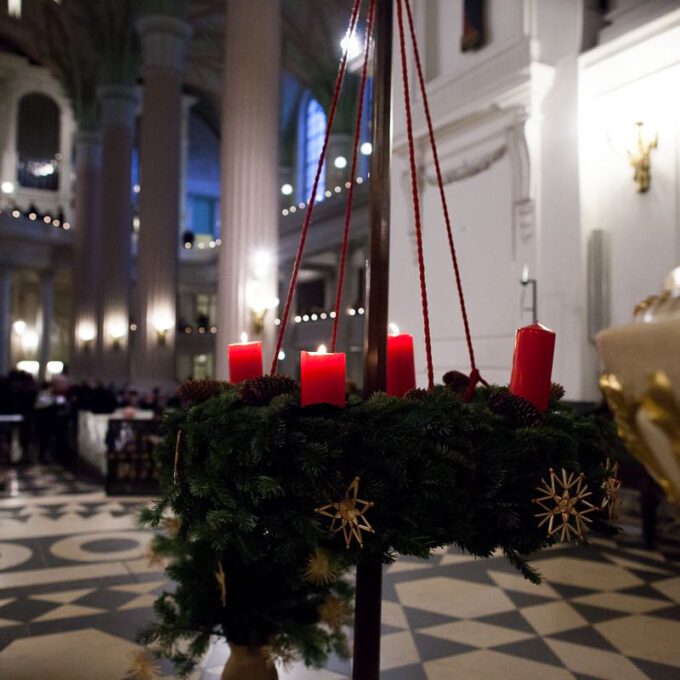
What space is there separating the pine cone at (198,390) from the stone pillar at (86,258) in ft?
63.9

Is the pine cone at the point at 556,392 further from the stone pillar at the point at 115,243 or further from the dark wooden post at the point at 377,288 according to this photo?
the stone pillar at the point at 115,243

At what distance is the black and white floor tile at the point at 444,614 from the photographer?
3.01 metres

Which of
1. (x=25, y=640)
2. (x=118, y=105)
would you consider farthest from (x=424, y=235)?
(x=118, y=105)

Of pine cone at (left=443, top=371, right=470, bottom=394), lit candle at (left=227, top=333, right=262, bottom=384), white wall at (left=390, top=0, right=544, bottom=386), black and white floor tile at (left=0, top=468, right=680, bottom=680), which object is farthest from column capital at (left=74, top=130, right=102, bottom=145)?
pine cone at (left=443, top=371, right=470, bottom=394)

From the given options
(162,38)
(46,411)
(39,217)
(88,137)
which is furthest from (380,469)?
(39,217)

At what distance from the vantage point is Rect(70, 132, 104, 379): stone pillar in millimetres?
20438

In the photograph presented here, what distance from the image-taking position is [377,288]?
1328 millimetres

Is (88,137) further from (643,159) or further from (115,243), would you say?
(643,159)

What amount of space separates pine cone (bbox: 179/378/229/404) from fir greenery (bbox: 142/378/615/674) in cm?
11

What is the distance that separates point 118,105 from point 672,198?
17.5 metres

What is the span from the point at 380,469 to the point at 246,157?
901 cm

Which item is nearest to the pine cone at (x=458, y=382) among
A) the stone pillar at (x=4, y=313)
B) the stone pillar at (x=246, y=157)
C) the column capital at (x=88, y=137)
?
the stone pillar at (x=246, y=157)

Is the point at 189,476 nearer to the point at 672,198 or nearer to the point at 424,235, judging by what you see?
the point at 672,198

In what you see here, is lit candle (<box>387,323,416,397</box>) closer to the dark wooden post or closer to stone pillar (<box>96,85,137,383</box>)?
the dark wooden post
